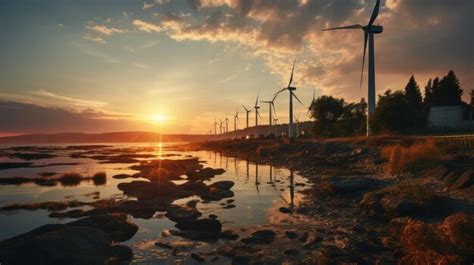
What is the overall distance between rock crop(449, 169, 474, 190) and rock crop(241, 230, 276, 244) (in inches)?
543

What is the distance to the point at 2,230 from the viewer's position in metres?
18.1

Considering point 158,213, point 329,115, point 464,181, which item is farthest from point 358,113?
point 158,213

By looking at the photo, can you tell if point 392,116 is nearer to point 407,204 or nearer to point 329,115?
point 329,115

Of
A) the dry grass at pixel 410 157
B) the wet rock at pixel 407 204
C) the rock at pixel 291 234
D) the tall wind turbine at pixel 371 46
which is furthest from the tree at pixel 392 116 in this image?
the rock at pixel 291 234

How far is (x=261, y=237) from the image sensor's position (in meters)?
15.7

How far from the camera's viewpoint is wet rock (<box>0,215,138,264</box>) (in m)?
Answer: 12.1

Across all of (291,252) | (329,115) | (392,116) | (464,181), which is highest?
(329,115)

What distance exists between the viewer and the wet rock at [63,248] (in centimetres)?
1209

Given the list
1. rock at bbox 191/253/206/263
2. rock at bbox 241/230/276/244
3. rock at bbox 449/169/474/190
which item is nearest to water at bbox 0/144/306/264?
rock at bbox 191/253/206/263

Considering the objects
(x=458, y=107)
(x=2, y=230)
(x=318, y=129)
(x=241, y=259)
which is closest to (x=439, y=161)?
(x=241, y=259)

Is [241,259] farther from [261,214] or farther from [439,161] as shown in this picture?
[439,161]

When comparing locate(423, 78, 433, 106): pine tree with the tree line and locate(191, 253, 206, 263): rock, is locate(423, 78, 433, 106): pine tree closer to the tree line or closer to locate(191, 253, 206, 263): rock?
the tree line

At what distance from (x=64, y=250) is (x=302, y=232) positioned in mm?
11498

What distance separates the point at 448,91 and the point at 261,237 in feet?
361
